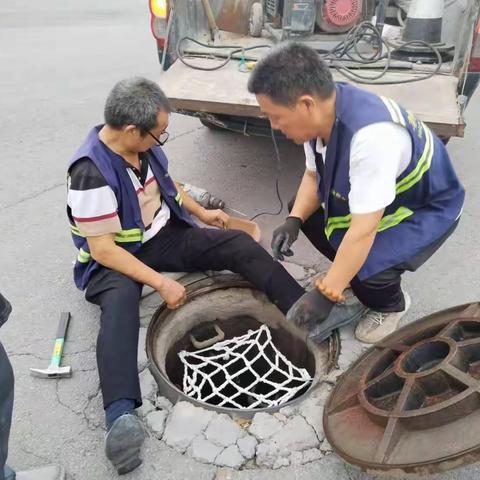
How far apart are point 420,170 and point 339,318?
0.88 m

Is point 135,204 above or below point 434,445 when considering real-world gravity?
above

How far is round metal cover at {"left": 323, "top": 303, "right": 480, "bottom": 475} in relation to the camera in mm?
1711

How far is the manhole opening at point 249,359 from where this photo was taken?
9.00ft

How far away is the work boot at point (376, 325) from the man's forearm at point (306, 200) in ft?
2.04

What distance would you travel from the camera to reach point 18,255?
134 inches

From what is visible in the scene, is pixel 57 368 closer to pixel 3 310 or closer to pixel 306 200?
pixel 3 310

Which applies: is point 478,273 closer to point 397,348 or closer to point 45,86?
point 397,348

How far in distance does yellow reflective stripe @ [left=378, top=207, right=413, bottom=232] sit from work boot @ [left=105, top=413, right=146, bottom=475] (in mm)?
1376

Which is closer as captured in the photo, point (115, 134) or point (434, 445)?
point (434, 445)

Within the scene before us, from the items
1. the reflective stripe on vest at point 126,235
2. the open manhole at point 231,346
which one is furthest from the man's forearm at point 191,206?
the reflective stripe on vest at point 126,235

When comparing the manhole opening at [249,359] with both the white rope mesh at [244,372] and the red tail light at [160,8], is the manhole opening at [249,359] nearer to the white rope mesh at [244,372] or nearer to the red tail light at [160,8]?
Result: the white rope mesh at [244,372]

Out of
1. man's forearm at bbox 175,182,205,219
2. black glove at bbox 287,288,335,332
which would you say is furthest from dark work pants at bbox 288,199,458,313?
man's forearm at bbox 175,182,205,219

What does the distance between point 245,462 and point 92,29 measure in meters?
9.75

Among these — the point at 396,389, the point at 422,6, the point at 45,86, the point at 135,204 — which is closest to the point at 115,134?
the point at 135,204
